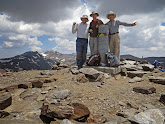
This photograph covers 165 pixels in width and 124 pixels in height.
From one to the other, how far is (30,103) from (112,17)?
6.52 meters

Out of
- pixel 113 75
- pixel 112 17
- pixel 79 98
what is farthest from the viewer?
pixel 112 17

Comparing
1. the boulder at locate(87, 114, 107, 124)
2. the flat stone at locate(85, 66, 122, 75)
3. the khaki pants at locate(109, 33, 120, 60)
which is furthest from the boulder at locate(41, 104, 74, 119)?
the khaki pants at locate(109, 33, 120, 60)

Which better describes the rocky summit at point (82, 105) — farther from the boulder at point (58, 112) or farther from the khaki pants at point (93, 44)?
the khaki pants at point (93, 44)

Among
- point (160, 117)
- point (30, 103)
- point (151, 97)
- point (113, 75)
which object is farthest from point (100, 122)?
point (113, 75)

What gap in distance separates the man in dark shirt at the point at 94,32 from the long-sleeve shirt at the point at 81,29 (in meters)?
0.31

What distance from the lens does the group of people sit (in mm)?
7402

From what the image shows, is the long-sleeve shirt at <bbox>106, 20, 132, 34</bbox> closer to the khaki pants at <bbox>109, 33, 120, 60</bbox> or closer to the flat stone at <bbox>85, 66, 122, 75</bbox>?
the khaki pants at <bbox>109, 33, 120, 60</bbox>

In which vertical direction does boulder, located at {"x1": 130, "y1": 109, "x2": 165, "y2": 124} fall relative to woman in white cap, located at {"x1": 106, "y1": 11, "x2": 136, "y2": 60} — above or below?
below

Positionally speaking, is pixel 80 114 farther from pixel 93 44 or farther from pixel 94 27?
pixel 94 27

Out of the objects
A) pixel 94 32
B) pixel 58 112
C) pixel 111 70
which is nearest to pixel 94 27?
pixel 94 32

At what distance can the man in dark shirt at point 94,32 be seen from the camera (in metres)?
7.42

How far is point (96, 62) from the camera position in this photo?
7.54m

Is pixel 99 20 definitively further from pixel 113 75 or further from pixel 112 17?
pixel 113 75

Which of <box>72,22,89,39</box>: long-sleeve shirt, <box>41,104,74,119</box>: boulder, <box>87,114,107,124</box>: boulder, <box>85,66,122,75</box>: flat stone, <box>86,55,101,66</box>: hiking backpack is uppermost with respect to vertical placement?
<box>72,22,89,39</box>: long-sleeve shirt
